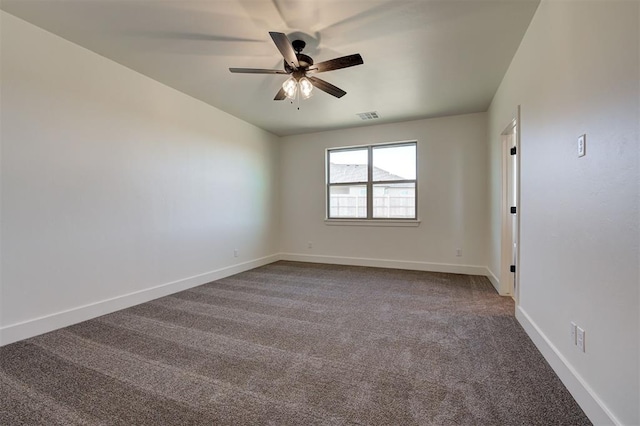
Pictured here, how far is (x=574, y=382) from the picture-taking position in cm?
163

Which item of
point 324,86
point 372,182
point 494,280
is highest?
point 324,86

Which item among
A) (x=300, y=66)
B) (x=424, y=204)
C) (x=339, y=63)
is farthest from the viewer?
(x=424, y=204)

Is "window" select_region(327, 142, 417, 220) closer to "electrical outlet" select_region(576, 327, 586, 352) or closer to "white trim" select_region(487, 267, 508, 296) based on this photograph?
"white trim" select_region(487, 267, 508, 296)

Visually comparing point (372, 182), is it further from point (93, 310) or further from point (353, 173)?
point (93, 310)

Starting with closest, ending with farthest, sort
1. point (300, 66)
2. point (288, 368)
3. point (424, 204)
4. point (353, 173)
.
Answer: point (288, 368) → point (300, 66) → point (424, 204) → point (353, 173)

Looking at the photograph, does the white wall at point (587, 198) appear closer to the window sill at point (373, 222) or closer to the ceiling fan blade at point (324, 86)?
the ceiling fan blade at point (324, 86)

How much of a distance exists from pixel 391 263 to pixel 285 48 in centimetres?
400

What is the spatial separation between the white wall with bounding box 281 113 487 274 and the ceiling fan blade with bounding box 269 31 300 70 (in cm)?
310

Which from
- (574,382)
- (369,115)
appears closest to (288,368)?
(574,382)

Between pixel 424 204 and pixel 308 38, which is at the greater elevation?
pixel 308 38

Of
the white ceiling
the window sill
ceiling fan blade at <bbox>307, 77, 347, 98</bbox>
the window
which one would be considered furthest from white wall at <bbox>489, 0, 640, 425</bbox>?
the window

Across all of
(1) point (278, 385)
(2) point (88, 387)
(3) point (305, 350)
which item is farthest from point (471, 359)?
(2) point (88, 387)

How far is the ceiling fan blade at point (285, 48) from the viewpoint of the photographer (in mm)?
2017

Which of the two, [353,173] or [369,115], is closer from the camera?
[369,115]
